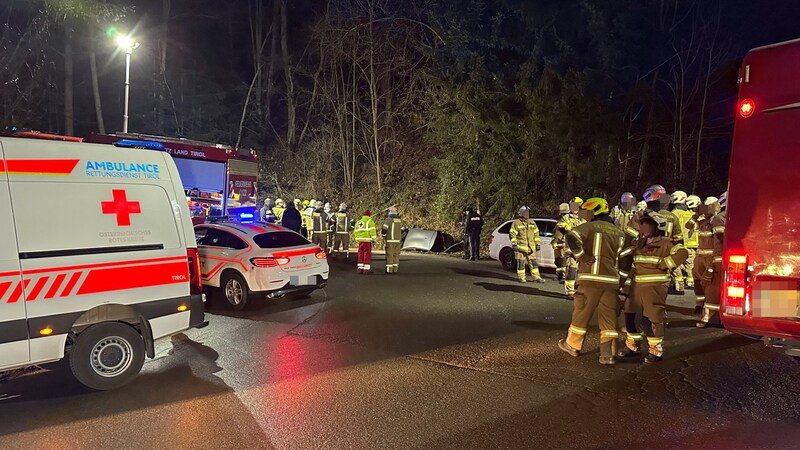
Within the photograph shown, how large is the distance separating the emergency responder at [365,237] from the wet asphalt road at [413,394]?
5074 millimetres

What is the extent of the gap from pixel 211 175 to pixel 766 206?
16632 mm

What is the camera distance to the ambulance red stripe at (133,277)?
17.7 ft

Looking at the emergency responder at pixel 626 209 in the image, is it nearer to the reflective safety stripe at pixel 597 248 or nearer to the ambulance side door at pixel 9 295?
the reflective safety stripe at pixel 597 248

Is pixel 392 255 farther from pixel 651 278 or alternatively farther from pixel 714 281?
pixel 651 278

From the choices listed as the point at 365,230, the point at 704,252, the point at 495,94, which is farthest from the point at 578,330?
the point at 495,94

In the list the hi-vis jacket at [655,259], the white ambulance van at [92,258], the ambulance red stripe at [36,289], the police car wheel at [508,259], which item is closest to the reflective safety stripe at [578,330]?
the hi-vis jacket at [655,259]

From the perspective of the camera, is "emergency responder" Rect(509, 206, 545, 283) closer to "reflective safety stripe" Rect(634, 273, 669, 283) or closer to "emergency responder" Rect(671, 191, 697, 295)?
"emergency responder" Rect(671, 191, 697, 295)

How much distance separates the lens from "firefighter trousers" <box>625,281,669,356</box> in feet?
21.0

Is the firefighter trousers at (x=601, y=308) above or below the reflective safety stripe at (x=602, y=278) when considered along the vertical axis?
below

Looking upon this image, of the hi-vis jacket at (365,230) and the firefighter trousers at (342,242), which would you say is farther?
the firefighter trousers at (342,242)

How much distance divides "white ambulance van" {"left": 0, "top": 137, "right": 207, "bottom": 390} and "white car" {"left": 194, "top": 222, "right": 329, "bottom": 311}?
303 cm

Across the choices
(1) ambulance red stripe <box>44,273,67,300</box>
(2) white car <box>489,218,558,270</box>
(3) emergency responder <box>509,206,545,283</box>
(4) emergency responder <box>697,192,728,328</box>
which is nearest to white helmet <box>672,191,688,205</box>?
(4) emergency responder <box>697,192,728,328</box>

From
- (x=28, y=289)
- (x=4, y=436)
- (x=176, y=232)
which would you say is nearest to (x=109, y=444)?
(x=4, y=436)

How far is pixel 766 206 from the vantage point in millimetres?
4695
